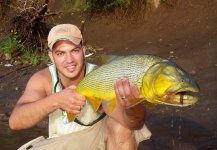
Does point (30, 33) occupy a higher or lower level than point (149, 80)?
lower

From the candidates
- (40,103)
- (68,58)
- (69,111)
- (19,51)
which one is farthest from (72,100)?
(19,51)

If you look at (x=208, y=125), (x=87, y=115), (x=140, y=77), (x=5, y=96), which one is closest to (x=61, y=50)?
(x=87, y=115)

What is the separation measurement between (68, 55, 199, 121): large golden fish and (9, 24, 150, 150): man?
29 cm

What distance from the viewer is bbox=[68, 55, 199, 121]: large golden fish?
3039mm

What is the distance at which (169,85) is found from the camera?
10.00 ft

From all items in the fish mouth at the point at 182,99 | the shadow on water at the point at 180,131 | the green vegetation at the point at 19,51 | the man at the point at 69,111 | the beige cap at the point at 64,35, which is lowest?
the shadow on water at the point at 180,131

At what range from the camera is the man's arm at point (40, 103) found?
12.1 feet

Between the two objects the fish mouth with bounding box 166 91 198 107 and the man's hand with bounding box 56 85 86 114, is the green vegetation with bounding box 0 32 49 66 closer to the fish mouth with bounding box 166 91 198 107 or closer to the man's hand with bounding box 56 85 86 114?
the man's hand with bounding box 56 85 86 114

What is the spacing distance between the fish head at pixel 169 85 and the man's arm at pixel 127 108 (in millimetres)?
142

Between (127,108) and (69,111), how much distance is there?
1.49ft

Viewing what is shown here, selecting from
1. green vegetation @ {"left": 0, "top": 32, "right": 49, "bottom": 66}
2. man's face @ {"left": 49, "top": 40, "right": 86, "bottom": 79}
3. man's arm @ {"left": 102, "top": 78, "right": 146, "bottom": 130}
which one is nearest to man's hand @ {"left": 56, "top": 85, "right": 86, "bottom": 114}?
man's arm @ {"left": 102, "top": 78, "right": 146, "bottom": 130}

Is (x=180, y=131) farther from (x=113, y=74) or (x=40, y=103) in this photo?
(x=113, y=74)

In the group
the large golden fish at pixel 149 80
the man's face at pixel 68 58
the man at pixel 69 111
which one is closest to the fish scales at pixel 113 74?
the large golden fish at pixel 149 80

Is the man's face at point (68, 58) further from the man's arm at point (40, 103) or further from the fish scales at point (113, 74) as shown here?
the fish scales at point (113, 74)
